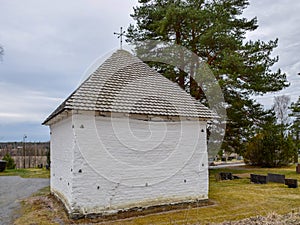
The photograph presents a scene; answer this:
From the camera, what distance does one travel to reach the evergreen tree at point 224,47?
13.9 meters

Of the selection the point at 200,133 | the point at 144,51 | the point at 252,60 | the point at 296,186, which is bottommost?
the point at 296,186

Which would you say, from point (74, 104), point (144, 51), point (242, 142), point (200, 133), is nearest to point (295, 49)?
point (242, 142)

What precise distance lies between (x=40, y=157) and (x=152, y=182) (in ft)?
64.2

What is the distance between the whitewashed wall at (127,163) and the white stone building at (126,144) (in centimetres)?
2

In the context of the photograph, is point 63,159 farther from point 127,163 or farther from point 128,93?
point 128,93

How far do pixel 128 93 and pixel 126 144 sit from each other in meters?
1.62

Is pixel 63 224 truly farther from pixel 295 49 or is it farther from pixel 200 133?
pixel 295 49

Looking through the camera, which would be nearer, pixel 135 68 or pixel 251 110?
pixel 135 68

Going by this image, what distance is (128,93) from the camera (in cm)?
806

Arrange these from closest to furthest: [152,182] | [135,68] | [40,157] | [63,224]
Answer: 1. [63,224]
2. [152,182]
3. [135,68]
4. [40,157]

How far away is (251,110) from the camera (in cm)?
1566

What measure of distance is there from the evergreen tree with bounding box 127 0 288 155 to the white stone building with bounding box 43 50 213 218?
5.78 metres

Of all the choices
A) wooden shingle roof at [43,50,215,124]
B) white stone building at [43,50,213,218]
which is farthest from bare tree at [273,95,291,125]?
white stone building at [43,50,213,218]

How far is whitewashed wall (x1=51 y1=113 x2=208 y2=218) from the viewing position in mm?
6832
